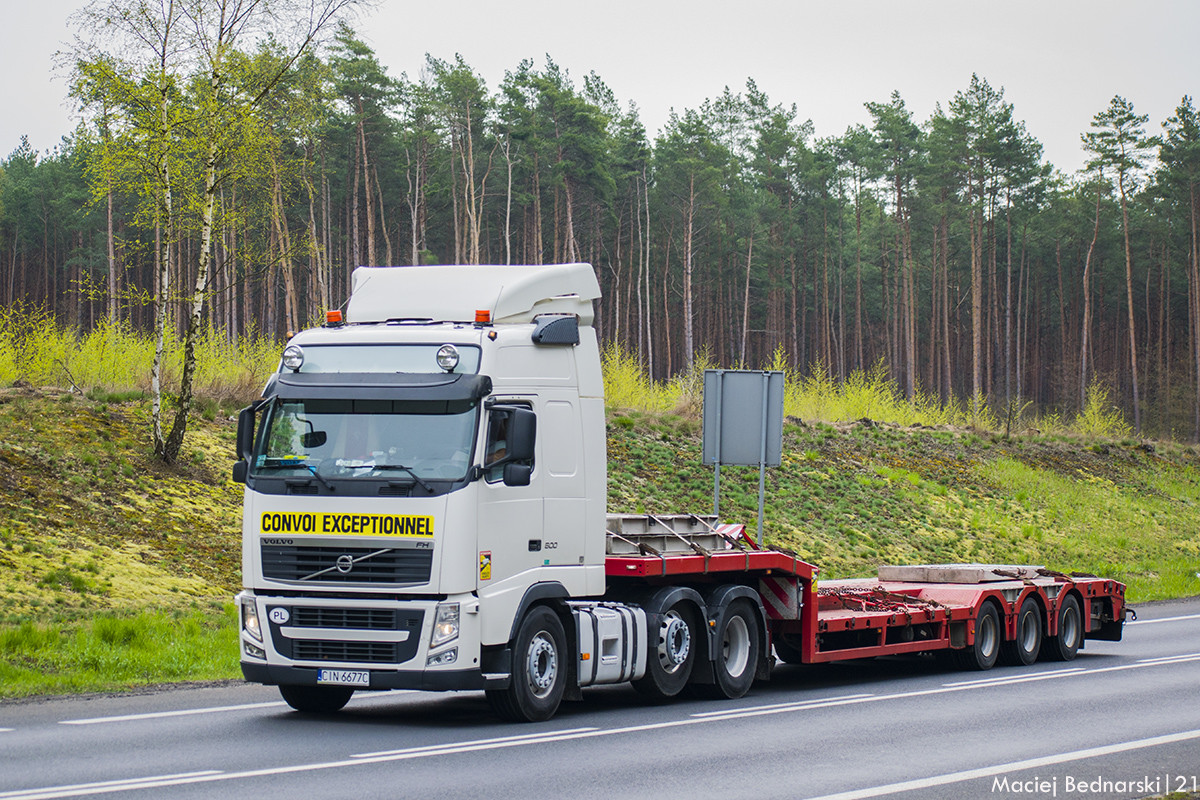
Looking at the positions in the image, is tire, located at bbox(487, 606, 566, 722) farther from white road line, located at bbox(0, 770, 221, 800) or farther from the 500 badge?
white road line, located at bbox(0, 770, 221, 800)

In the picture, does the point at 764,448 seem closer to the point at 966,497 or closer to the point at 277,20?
the point at 277,20

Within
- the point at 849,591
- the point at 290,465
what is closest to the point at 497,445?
the point at 290,465

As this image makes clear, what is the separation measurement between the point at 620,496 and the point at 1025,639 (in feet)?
46.3

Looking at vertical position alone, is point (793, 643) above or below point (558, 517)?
below

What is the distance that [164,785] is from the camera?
802cm

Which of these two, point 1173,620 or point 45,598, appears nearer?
point 45,598

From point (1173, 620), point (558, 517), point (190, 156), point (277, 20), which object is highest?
point (277, 20)

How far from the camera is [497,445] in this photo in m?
10.3

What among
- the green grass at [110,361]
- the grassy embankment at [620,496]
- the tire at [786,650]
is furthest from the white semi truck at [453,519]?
the green grass at [110,361]

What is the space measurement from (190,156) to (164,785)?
758 inches

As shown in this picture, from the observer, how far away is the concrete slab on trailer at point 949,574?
16.7 metres

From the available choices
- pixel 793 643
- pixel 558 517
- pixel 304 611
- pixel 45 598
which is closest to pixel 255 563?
pixel 304 611

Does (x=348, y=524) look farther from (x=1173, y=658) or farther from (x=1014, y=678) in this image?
(x=1173, y=658)

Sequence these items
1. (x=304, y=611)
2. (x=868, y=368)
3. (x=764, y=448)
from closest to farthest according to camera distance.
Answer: (x=304, y=611) < (x=764, y=448) < (x=868, y=368)
